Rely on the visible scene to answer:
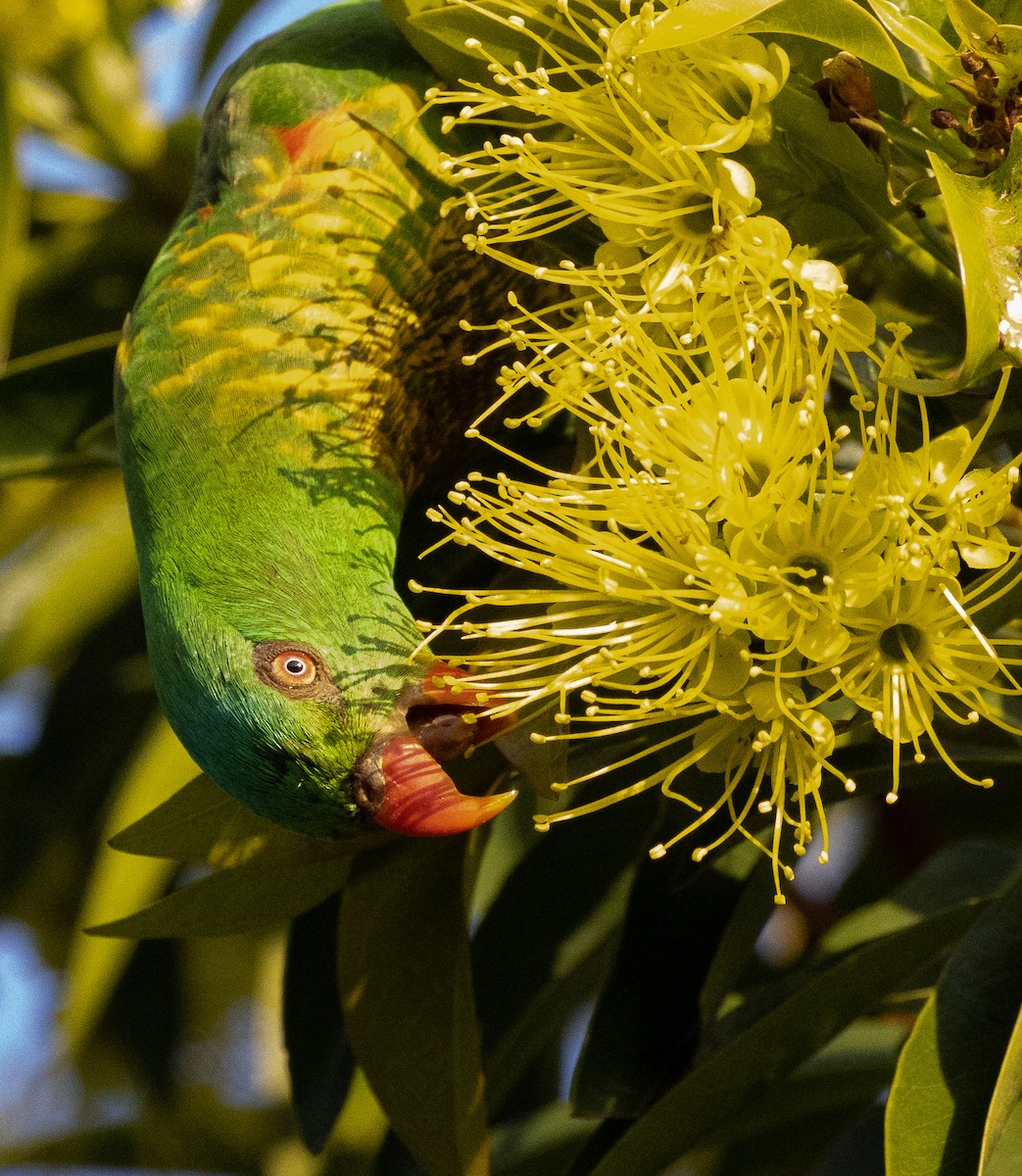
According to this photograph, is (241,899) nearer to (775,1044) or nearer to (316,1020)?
(316,1020)

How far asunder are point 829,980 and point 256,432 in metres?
0.84

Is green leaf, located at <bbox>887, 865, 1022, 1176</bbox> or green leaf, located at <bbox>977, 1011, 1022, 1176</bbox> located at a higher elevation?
green leaf, located at <bbox>977, 1011, 1022, 1176</bbox>

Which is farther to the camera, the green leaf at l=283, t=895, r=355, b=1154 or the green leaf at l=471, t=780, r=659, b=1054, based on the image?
the green leaf at l=471, t=780, r=659, b=1054

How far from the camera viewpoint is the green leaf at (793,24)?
114 centimetres

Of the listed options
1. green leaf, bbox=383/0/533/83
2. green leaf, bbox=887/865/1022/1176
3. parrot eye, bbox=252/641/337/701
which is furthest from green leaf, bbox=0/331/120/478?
green leaf, bbox=887/865/1022/1176

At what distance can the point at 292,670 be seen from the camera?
1373 mm

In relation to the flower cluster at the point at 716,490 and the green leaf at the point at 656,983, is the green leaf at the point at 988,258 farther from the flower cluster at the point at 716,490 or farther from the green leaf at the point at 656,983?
the green leaf at the point at 656,983

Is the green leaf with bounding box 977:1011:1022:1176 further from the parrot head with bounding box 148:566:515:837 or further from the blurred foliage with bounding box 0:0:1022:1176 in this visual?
the parrot head with bounding box 148:566:515:837

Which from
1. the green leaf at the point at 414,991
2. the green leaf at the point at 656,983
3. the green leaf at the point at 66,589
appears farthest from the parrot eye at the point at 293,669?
the green leaf at the point at 66,589

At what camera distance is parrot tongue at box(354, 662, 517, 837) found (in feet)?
4.32

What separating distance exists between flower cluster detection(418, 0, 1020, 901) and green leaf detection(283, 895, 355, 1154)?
66cm

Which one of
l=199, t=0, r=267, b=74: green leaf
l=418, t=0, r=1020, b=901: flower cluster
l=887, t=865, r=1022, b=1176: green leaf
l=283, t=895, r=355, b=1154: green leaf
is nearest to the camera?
l=418, t=0, r=1020, b=901: flower cluster

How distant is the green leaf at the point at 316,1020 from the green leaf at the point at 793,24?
1.14m

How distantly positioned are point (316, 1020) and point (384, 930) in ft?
1.21
